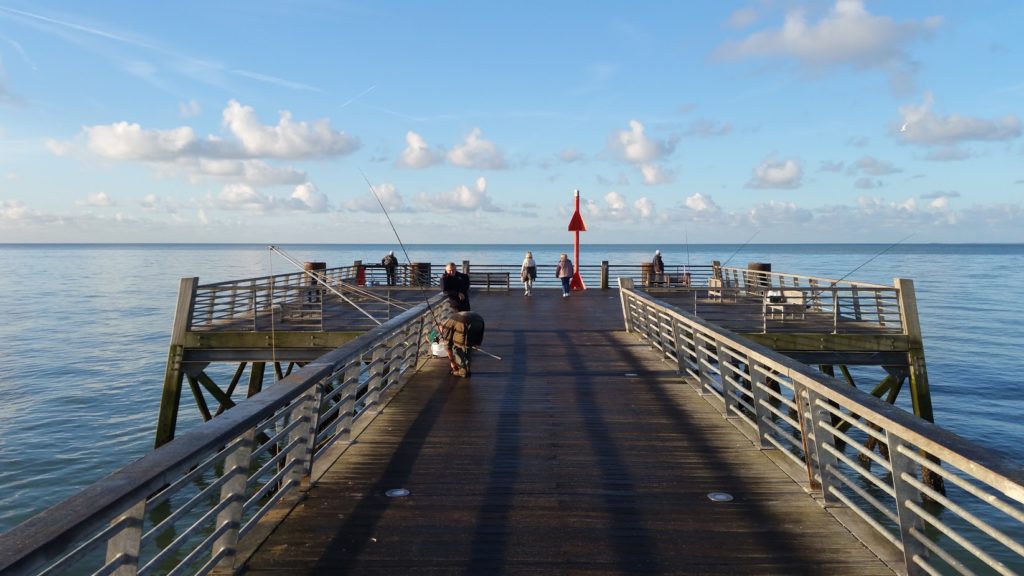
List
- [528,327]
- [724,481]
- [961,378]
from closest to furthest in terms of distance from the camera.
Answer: [724,481]
[528,327]
[961,378]

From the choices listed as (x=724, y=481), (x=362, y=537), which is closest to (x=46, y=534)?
(x=362, y=537)

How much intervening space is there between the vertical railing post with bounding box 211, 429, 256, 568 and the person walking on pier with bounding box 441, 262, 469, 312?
7.49 metres

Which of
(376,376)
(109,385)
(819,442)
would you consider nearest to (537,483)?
(819,442)

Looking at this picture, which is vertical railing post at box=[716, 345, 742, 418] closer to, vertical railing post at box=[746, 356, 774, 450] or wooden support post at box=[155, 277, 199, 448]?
vertical railing post at box=[746, 356, 774, 450]

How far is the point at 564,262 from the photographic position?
→ 87.6ft

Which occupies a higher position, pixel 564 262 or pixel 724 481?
pixel 564 262

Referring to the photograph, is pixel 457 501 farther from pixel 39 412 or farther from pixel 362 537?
pixel 39 412

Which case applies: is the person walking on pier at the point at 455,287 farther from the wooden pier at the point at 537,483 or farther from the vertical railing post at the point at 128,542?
the vertical railing post at the point at 128,542

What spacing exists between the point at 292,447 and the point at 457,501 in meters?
1.45

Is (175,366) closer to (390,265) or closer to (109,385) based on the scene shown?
(109,385)

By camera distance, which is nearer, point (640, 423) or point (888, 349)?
point (640, 423)

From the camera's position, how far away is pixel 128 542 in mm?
3123

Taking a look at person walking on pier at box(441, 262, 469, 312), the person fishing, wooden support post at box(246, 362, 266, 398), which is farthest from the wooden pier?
wooden support post at box(246, 362, 266, 398)

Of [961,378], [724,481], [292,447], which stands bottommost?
[961,378]
